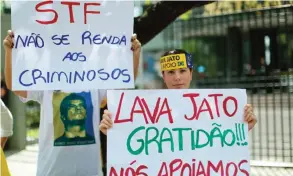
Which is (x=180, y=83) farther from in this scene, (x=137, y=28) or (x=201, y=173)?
(x=137, y=28)

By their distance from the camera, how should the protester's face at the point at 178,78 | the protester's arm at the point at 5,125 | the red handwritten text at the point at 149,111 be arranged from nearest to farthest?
1. the red handwritten text at the point at 149,111
2. the protester's face at the point at 178,78
3. the protester's arm at the point at 5,125

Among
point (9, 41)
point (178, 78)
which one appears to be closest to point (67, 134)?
point (9, 41)

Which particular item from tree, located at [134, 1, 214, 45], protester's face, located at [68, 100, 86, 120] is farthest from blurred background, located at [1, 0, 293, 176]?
protester's face, located at [68, 100, 86, 120]

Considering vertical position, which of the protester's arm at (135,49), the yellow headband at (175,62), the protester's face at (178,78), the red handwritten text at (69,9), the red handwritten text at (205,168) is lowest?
the red handwritten text at (205,168)

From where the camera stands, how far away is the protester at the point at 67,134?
9.66ft

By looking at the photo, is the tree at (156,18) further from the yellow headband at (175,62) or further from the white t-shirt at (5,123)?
the yellow headband at (175,62)

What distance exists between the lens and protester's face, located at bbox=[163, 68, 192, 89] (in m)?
2.92

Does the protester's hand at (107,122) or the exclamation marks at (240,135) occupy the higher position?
the protester's hand at (107,122)

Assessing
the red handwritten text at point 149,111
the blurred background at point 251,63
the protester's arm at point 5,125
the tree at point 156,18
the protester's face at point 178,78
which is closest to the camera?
the red handwritten text at point 149,111

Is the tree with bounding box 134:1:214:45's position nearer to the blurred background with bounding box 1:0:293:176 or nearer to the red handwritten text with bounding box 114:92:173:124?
the blurred background with bounding box 1:0:293:176

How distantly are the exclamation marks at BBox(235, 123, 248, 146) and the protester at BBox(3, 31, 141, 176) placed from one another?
88cm

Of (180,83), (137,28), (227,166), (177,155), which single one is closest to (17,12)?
(180,83)

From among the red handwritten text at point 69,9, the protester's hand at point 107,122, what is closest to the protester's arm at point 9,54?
the red handwritten text at point 69,9

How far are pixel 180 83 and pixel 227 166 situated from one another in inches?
22.8
